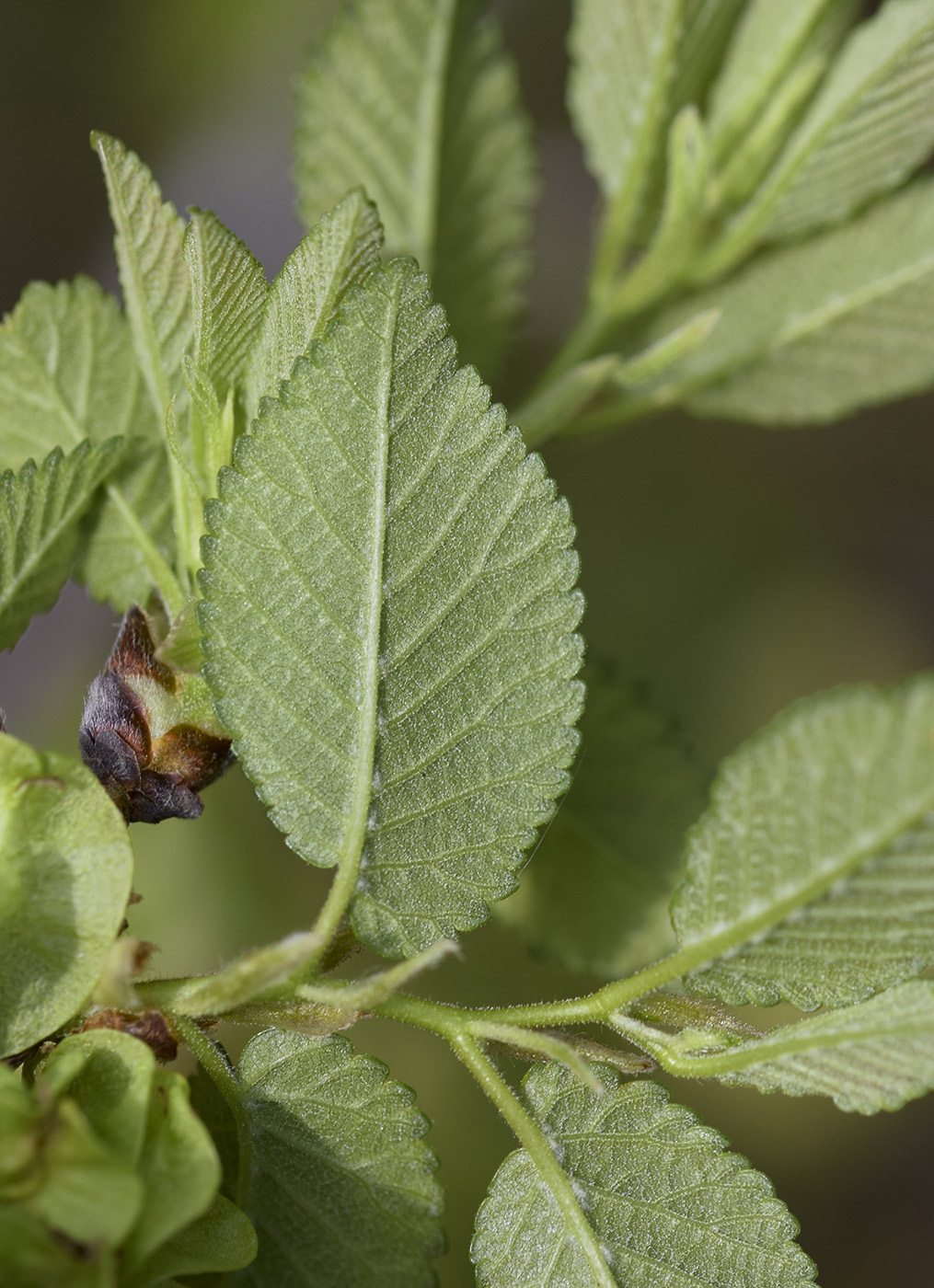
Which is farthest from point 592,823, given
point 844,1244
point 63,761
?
point 844,1244

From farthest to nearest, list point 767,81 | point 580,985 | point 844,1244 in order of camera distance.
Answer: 1. point 844,1244
2. point 580,985
3. point 767,81

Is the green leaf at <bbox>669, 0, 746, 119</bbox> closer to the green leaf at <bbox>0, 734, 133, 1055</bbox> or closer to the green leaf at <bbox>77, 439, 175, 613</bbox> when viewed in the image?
the green leaf at <bbox>77, 439, 175, 613</bbox>

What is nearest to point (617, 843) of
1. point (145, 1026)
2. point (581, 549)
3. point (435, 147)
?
point (145, 1026)

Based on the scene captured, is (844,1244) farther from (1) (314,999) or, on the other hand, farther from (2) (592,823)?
(1) (314,999)

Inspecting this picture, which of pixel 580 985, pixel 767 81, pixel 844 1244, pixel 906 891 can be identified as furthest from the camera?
pixel 844 1244

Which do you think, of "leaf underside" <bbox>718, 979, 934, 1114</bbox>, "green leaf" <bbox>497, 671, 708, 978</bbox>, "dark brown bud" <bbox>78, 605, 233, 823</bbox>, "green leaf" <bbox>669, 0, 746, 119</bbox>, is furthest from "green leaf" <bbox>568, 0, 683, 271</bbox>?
"leaf underside" <bbox>718, 979, 934, 1114</bbox>

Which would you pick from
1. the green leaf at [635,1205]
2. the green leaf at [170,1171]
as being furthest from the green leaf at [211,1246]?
Result: the green leaf at [635,1205]

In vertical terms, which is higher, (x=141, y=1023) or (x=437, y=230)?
(x=437, y=230)
